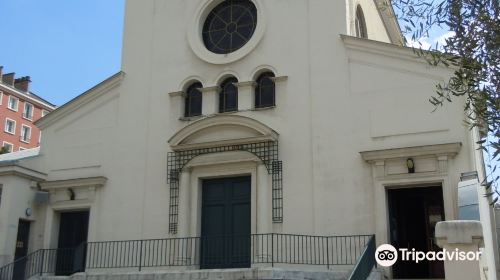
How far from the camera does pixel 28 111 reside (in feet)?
211

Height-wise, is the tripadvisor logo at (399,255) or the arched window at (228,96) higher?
the arched window at (228,96)

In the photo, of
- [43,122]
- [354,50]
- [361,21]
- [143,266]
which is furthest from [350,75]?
[43,122]

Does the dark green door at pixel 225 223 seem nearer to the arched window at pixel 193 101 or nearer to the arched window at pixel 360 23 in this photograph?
the arched window at pixel 193 101

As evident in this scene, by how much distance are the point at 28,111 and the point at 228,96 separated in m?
51.4

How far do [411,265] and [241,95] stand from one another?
258 inches

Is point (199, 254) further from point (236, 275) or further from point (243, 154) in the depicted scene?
point (236, 275)

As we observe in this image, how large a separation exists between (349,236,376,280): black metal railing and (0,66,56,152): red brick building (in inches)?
1997

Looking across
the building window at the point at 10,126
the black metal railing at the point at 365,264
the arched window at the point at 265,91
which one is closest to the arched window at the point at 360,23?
the arched window at the point at 265,91

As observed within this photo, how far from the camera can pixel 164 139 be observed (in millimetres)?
18109

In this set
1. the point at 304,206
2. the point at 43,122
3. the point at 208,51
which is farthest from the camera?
the point at 43,122

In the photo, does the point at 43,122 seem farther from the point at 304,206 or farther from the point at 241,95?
the point at 304,206

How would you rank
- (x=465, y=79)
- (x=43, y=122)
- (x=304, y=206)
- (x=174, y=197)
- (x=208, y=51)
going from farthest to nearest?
(x=43, y=122)
(x=208, y=51)
(x=174, y=197)
(x=304, y=206)
(x=465, y=79)

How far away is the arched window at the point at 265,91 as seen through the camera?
17.5 meters

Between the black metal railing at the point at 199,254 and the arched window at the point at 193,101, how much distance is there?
384 cm
